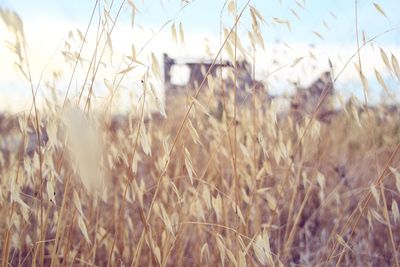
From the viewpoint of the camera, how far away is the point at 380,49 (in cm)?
91

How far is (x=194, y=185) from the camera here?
67.6 inches

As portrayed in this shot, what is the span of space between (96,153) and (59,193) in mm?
1394

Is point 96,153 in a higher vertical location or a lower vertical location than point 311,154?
higher

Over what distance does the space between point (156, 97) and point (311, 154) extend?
45.2 inches

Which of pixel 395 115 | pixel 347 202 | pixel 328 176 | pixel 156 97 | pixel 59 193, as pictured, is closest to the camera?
pixel 156 97

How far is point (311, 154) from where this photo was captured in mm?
1835

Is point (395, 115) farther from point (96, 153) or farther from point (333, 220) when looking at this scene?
point (96, 153)

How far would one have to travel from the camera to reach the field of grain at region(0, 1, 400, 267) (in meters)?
0.81

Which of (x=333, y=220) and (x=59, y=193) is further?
(x=59, y=193)

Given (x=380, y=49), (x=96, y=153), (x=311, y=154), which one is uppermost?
(x=380, y=49)

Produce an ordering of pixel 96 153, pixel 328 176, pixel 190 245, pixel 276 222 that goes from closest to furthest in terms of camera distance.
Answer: pixel 96 153 < pixel 190 245 < pixel 276 222 < pixel 328 176

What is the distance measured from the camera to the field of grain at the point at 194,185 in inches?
32.0

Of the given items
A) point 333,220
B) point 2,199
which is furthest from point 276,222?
point 2,199

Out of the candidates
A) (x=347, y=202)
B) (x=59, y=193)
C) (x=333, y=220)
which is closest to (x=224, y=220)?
(x=333, y=220)
